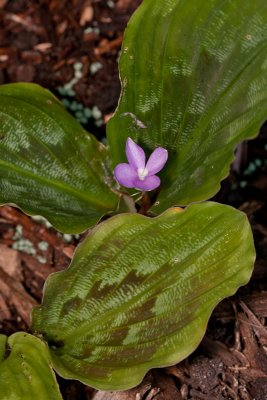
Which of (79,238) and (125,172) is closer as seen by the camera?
(125,172)

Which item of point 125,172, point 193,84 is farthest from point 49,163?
point 193,84

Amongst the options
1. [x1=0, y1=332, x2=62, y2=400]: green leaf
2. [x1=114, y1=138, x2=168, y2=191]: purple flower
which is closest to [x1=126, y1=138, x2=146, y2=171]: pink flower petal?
[x1=114, y1=138, x2=168, y2=191]: purple flower

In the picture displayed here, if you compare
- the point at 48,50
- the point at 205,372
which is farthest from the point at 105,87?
the point at 205,372

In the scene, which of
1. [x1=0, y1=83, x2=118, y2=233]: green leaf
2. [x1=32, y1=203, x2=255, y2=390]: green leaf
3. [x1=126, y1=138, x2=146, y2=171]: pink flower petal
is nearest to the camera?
[x1=32, y1=203, x2=255, y2=390]: green leaf

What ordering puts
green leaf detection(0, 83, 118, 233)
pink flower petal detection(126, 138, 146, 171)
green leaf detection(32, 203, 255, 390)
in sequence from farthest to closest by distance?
1. green leaf detection(0, 83, 118, 233)
2. pink flower petal detection(126, 138, 146, 171)
3. green leaf detection(32, 203, 255, 390)

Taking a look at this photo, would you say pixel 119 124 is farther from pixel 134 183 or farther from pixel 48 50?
pixel 48 50

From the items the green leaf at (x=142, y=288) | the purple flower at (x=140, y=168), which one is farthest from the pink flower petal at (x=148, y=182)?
the green leaf at (x=142, y=288)

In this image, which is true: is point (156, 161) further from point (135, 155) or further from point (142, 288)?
point (142, 288)

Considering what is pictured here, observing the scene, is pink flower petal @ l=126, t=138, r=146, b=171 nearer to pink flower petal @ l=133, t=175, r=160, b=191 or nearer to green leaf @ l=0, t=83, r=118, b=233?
pink flower petal @ l=133, t=175, r=160, b=191
